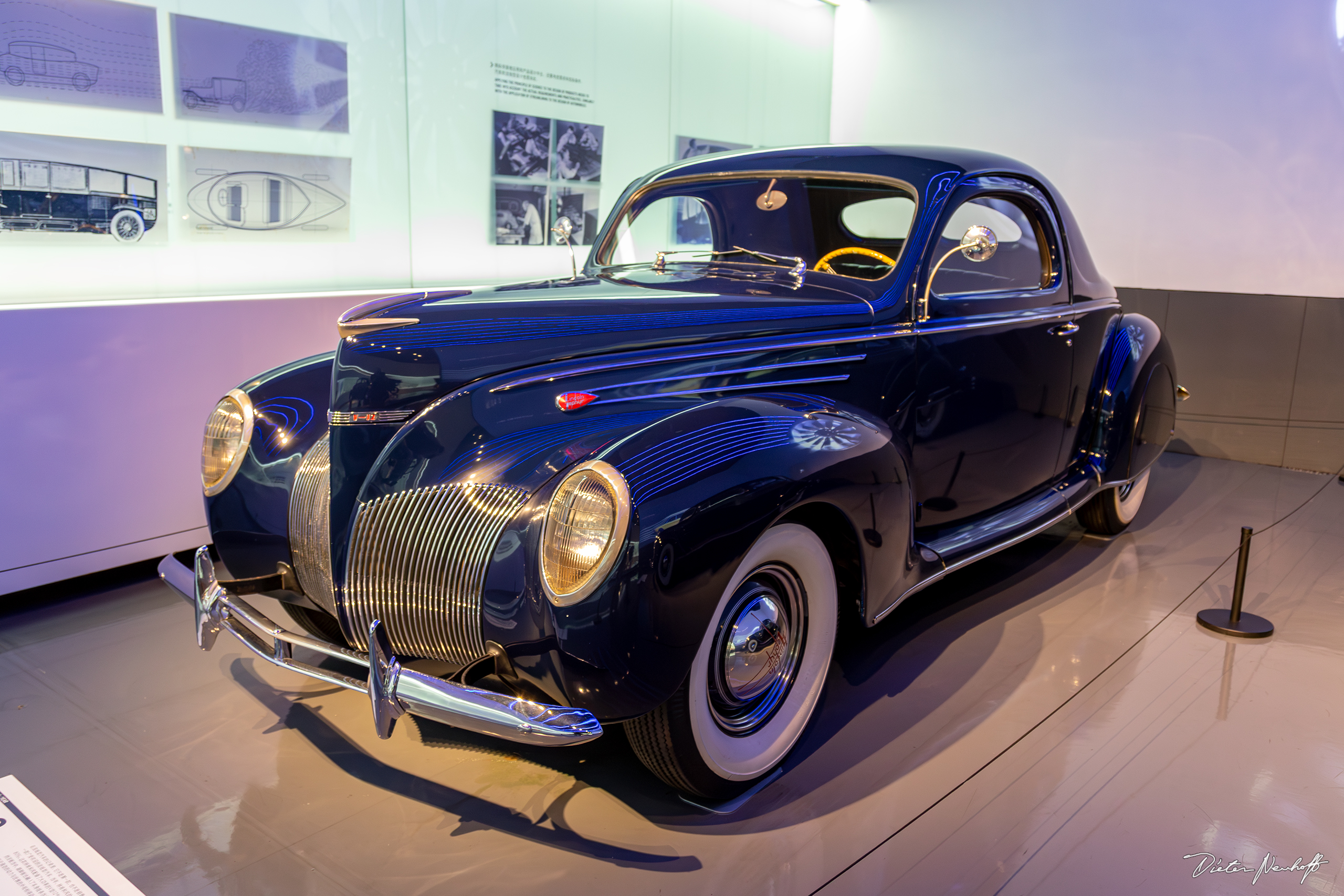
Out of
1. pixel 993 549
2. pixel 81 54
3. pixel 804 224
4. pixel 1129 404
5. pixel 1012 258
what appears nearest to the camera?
pixel 993 549

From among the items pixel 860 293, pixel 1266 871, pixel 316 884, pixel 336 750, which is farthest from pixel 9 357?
pixel 1266 871

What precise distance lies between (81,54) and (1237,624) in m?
4.62

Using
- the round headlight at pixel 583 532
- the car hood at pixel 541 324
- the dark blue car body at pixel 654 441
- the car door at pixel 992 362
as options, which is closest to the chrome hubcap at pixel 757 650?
the dark blue car body at pixel 654 441

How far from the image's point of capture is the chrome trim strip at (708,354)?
7.30ft

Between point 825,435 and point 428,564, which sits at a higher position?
point 825,435

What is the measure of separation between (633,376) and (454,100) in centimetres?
313

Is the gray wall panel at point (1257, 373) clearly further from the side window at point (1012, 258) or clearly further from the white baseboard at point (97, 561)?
the white baseboard at point (97, 561)

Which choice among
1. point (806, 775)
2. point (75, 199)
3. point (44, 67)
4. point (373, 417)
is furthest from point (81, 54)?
point (806, 775)

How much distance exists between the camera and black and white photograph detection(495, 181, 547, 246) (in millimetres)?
5156

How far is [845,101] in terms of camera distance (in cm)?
711

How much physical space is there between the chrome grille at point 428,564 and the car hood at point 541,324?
11.0 inches

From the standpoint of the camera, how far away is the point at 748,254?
3127 mm

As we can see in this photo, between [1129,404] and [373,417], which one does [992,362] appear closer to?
[1129,404]

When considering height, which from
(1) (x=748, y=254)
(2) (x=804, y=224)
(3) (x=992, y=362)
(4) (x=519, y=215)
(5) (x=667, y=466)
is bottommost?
(5) (x=667, y=466)
